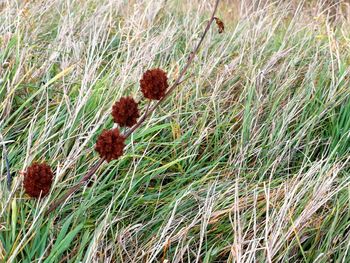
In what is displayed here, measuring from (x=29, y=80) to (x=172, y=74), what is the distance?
612mm

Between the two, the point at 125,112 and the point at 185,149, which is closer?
the point at 125,112

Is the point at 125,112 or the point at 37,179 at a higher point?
the point at 125,112

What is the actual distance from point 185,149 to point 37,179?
2.65ft

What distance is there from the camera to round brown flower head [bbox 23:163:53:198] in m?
1.24

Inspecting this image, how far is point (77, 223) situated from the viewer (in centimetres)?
153

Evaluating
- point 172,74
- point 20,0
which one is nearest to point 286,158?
point 172,74

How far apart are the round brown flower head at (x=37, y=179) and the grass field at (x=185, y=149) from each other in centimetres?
11

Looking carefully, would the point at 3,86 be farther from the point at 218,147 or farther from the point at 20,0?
the point at 20,0

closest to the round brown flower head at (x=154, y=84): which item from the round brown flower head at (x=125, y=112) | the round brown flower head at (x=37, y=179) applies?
the round brown flower head at (x=125, y=112)

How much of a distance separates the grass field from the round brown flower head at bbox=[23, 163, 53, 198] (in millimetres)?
114

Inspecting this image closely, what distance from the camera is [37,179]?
125 centimetres

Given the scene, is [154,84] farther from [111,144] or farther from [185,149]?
[185,149]

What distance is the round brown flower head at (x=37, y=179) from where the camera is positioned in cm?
124

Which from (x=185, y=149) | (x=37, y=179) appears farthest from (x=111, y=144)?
(x=185, y=149)
